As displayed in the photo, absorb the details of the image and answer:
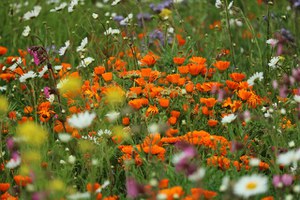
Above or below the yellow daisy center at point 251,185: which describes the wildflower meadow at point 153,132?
below

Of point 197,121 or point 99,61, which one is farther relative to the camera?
point 99,61

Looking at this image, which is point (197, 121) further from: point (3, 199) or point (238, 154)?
point (3, 199)

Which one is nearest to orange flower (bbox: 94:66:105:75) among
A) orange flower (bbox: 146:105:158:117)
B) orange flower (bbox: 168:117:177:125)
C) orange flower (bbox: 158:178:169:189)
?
orange flower (bbox: 146:105:158:117)

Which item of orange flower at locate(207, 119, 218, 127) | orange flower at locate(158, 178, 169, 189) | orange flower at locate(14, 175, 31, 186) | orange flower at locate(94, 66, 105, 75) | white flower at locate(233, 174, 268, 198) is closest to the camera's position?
white flower at locate(233, 174, 268, 198)

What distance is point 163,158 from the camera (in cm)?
269

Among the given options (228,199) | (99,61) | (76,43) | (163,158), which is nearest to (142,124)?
(163,158)

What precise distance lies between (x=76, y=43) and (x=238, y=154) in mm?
2263

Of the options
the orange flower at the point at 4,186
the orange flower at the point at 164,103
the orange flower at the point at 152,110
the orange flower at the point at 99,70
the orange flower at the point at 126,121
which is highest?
the orange flower at the point at 4,186

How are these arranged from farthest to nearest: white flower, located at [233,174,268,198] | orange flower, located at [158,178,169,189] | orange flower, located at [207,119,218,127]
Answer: orange flower, located at [207,119,218,127], orange flower, located at [158,178,169,189], white flower, located at [233,174,268,198]

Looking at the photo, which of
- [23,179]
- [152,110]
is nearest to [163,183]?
[23,179]

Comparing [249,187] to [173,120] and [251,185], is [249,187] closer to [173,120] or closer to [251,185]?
[251,185]

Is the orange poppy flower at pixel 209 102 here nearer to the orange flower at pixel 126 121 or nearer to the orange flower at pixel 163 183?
the orange flower at pixel 126 121

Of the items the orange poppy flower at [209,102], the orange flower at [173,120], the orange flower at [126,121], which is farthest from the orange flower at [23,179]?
the orange poppy flower at [209,102]

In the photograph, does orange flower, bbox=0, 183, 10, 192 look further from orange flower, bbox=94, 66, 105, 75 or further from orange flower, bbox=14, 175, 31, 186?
orange flower, bbox=94, 66, 105, 75
